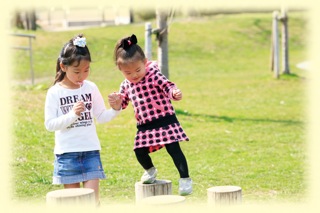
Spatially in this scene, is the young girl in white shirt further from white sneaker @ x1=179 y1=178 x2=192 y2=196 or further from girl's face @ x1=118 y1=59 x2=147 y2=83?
white sneaker @ x1=179 y1=178 x2=192 y2=196

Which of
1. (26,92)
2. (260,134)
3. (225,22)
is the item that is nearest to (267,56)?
(225,22)

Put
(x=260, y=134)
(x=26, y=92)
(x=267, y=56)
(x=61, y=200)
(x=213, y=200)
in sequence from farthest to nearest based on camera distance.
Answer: (x=267, y=56) → (x=26, y=92) → (x=260, y=134) → (x=213, y=200) → (x=61, y=200)

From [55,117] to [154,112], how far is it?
807 mm

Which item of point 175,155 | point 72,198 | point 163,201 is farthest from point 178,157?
point 72,198

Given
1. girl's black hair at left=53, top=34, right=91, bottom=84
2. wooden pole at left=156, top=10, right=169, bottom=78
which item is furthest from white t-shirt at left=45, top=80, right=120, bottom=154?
wooden pole at left=156, top=10, right=169, bottom=78

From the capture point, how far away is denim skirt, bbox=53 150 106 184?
5.79 m

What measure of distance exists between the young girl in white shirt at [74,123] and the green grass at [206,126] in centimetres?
77

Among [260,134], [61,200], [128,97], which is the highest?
[128,97]

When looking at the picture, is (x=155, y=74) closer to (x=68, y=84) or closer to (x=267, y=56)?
(x=68, y=84)

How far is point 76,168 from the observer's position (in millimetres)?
5793

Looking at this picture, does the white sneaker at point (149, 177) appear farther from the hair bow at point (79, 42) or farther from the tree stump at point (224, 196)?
the hair bow at point (79, 42)

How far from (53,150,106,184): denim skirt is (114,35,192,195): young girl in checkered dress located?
38 cm

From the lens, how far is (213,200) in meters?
5.18

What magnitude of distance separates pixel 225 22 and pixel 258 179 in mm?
27773
